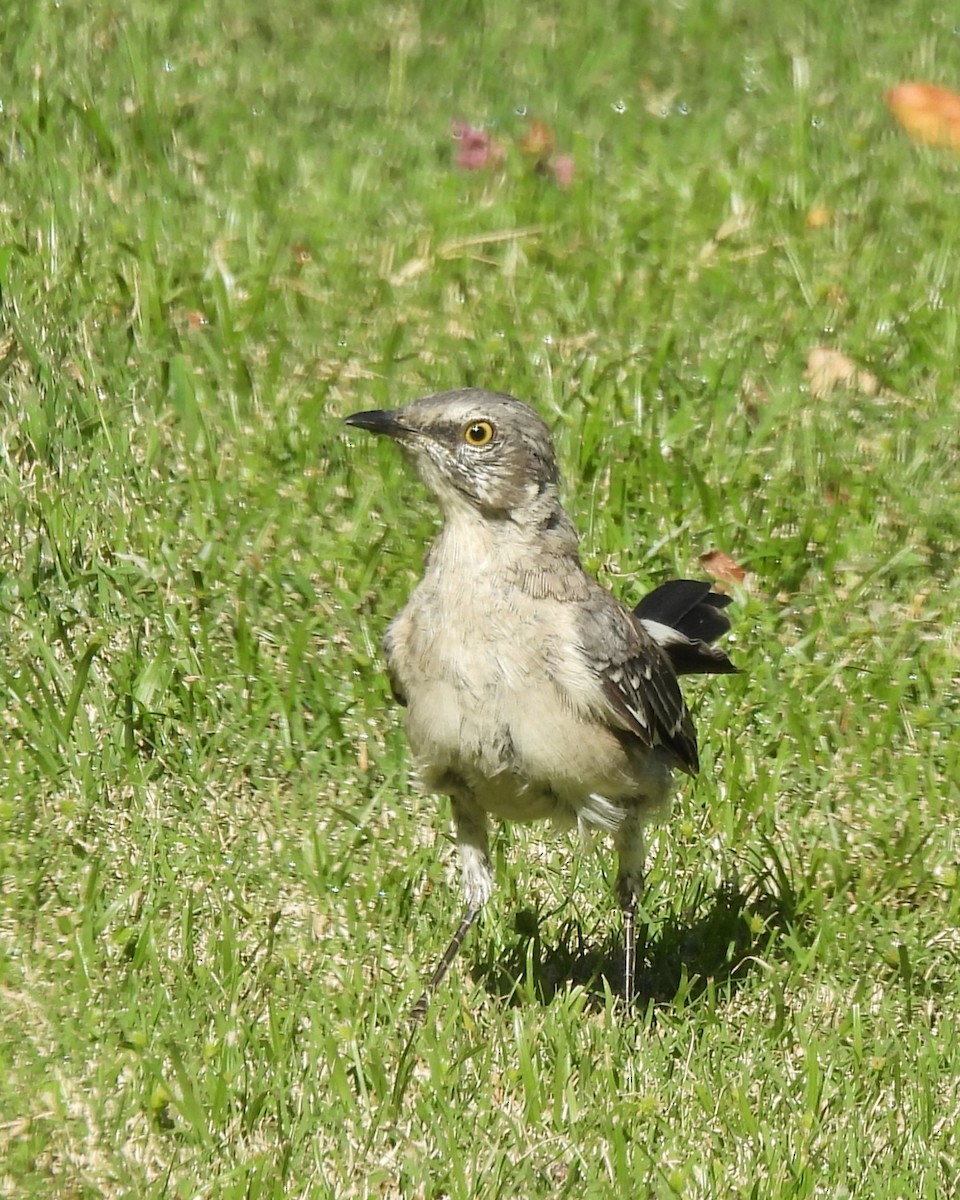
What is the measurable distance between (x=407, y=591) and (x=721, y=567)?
139 centimetres

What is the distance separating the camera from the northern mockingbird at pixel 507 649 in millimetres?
5734

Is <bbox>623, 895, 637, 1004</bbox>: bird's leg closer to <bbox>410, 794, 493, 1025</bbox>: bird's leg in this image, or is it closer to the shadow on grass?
the shadow on grass

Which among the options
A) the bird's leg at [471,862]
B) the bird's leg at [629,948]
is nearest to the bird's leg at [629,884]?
the bird's leg at [629,948]

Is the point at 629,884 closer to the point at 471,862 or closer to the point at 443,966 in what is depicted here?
the point at 471,862

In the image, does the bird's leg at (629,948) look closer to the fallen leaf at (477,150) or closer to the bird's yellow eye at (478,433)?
the bird's yellow eye at (478,433)

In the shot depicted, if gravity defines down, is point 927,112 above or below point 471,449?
above

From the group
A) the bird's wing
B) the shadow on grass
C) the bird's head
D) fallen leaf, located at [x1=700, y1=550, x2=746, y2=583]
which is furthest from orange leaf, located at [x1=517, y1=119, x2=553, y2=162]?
the shadow on grass

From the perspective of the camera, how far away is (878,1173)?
5324 millimetres

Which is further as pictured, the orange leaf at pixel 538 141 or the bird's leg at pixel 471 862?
the orange leaf at pixel 538 141

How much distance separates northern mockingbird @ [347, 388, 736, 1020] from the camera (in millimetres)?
5734

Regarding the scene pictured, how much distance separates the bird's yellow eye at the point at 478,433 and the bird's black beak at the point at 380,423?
0.20m

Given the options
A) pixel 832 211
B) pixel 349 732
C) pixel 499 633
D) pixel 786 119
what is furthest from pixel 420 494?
pixel 786 119

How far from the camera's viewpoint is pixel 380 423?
5.77 m

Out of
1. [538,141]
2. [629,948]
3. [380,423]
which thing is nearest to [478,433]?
[380,423]
